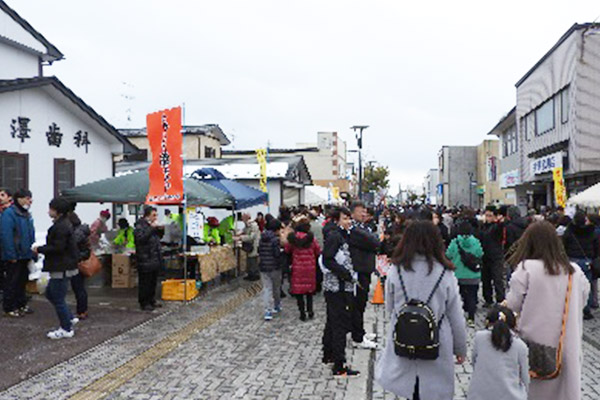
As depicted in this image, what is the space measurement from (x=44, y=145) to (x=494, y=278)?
11118 millimetres

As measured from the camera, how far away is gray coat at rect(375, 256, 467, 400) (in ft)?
12.5

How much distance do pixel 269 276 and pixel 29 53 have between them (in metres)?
13.5

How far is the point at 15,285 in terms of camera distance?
31.0ft

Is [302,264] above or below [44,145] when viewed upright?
below

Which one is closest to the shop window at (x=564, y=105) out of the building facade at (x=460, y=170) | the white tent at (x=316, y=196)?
the white tent at (x=316, y=196)

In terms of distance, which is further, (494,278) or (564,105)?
(564,105)

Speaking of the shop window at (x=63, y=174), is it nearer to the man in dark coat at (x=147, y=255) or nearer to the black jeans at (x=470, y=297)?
the man in dark coat at (x=147, y=255)

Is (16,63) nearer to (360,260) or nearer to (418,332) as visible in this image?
(360,260)

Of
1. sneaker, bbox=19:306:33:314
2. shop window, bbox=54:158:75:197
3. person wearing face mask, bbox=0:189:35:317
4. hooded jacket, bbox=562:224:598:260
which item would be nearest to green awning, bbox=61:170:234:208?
shop window, bbox=54:158:75:197

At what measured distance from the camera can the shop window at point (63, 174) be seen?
14359 millimetres

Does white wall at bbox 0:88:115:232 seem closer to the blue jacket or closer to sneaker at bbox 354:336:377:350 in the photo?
the blue jacket

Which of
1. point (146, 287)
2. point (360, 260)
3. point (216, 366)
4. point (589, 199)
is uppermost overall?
point (589, 199)

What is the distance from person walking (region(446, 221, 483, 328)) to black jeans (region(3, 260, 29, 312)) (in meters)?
7.07

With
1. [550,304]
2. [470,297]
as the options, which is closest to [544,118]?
[470,297]
